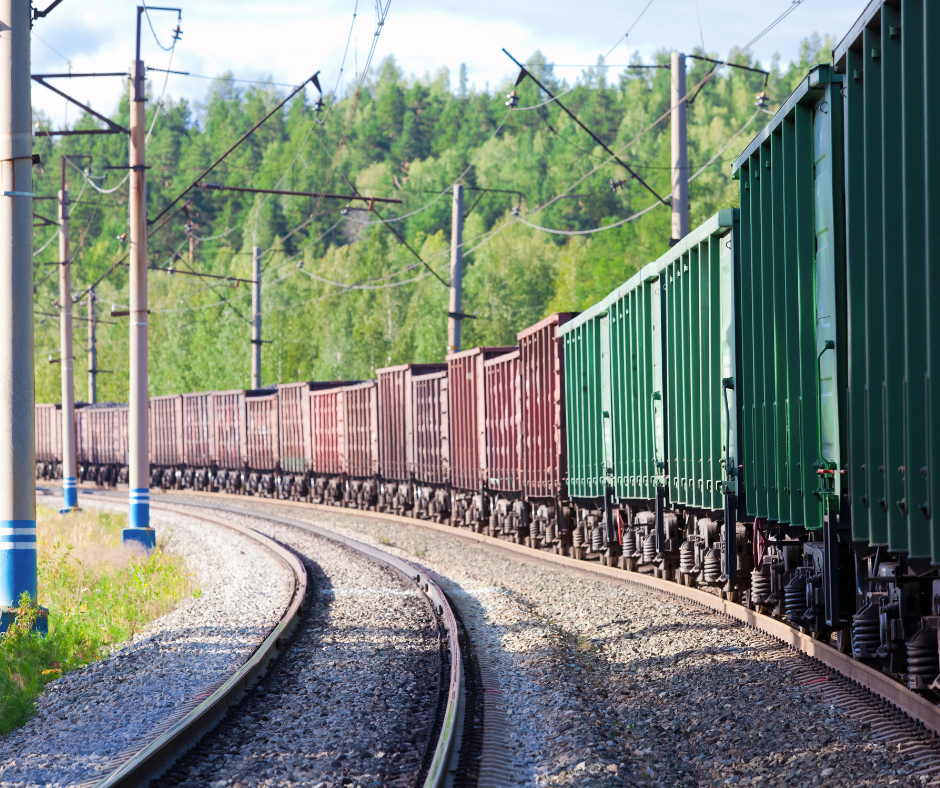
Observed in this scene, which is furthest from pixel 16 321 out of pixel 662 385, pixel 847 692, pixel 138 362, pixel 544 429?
pixel 544 429

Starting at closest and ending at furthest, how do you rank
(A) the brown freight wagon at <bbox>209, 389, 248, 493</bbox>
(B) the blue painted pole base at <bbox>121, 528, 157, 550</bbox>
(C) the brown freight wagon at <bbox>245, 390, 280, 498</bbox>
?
(B) the blue painted pole base at <bbox>121, 528, 157, 550</bbox>
(C) the brown freight wagon at <bbox>245, 390, 280, 498</bbox>
(A) the brown freight wagon at <bbox>209, 389, 248, 493</bbox>

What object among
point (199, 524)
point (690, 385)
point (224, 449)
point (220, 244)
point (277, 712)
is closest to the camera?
point (277, 712)

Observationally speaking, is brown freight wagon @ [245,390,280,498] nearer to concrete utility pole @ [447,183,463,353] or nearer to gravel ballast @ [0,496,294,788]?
concrete utility pole @ [447,183,463,353]

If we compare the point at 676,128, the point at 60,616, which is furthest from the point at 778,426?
the point at 676,128

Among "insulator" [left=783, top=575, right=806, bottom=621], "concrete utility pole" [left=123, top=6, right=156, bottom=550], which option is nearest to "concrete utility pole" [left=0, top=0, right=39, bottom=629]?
"insulator" [left=783, top=575, right=806, bottom=621]

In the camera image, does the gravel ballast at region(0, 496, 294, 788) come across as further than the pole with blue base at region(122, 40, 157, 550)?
No

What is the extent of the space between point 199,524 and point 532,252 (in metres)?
64.7

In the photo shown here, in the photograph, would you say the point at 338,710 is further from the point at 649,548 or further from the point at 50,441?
the point at 50,441

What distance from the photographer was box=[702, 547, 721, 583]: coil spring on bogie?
37.4ft

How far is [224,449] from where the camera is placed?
4303 cm

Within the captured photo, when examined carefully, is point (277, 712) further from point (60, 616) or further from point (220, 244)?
point (220, 244)

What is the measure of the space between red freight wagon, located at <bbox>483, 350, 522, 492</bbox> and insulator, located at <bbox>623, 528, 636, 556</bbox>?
551 centimetres

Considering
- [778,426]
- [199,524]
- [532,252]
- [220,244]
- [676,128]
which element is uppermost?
[220,244]

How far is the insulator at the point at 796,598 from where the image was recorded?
869cm
